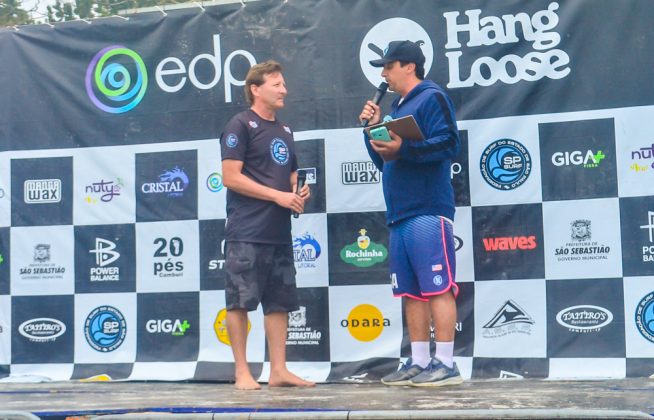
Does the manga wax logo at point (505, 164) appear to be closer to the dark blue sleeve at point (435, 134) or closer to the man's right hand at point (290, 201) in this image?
the dark blue sleeve at point (435, 134)

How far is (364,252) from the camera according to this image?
493 cm

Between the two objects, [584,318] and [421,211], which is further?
[584,318]

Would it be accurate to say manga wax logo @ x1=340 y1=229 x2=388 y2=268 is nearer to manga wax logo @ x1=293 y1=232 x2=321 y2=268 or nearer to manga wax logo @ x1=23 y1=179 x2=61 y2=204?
manga wax logo @ x1=293 y1=232 x2=321 y2=268

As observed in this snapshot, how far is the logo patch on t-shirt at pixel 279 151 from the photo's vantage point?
14.9 feet

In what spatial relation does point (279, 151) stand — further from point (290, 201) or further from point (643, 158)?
point (643, 158)

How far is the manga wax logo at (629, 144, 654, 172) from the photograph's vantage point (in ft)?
15.0

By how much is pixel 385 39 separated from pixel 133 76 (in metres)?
1.42

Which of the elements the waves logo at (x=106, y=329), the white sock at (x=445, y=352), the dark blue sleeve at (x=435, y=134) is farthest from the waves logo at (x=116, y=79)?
the white sock at (x=445, y=352)

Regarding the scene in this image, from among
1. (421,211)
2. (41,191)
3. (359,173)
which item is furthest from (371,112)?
(41,191)

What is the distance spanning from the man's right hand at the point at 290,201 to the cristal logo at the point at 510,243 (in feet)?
3.26

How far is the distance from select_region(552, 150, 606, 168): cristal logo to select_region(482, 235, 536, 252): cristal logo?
39 centimetres

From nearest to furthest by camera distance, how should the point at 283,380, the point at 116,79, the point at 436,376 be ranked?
1. the point at 436,376
2. the point at 283,380
3. the point at 116,79

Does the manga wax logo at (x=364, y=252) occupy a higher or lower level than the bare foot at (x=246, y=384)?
higher

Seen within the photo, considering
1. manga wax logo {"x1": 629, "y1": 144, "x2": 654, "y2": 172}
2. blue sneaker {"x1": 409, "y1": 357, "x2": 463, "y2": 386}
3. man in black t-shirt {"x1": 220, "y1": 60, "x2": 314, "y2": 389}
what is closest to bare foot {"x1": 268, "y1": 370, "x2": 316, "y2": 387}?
man in black t-shirt {"x1": 220, "y1": 60, "x2": 314, "y2": 389}
